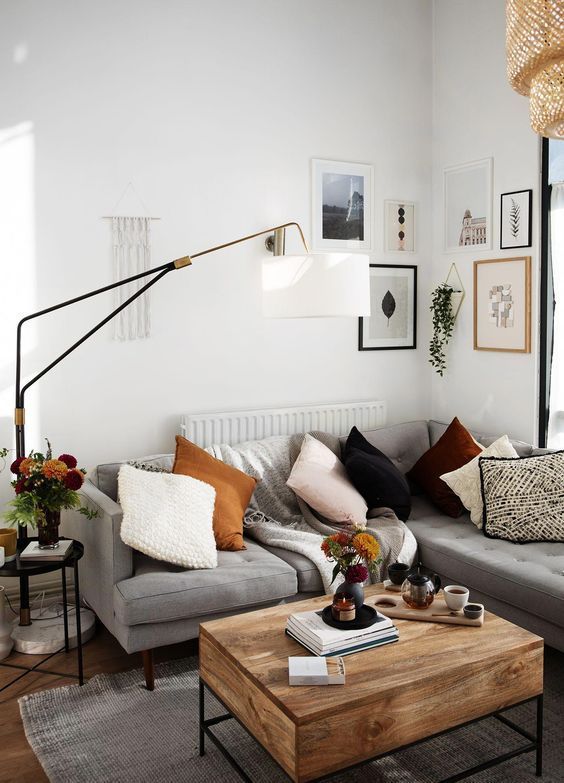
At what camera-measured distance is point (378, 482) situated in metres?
3.84

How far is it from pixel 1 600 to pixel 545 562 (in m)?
2.28

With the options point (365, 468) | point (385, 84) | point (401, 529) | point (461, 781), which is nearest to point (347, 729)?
point (461, 781)

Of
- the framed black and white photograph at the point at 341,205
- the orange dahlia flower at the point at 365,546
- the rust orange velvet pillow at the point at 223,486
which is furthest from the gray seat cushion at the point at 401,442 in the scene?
the orange dahlia flower at the point at 365,546

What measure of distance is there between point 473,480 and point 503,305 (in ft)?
3.69

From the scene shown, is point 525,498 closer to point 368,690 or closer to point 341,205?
point 368,690

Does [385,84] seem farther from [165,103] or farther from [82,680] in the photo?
[82,680]

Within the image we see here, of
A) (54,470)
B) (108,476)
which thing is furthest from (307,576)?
(54,470)

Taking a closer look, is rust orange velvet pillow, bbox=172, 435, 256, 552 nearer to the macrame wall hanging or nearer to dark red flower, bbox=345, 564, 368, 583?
the macrame wall hanging

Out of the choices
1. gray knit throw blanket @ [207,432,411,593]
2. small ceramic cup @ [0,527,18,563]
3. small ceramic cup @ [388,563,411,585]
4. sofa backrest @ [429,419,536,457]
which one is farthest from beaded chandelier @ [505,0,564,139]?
small ceramic cup @ [0,527,18,563]

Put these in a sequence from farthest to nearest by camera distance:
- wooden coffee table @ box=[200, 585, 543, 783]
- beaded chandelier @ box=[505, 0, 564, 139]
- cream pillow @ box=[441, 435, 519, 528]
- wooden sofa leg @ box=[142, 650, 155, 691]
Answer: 1. cream pillow @ box=[441, 435, 519, 528]
2. wooden sofa leg @ box=[142, 650, 155, 691]
3. wooden coffee table @ box=[200, 585, 543, 783]
4. beaded chandelier @ box=[505, 0, 564, 139]

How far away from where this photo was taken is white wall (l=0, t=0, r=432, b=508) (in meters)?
3.69

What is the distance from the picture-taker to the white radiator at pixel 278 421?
161 inches

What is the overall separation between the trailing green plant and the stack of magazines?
261cm

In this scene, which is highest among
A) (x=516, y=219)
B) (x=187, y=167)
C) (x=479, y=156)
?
(x=479, y=156)
